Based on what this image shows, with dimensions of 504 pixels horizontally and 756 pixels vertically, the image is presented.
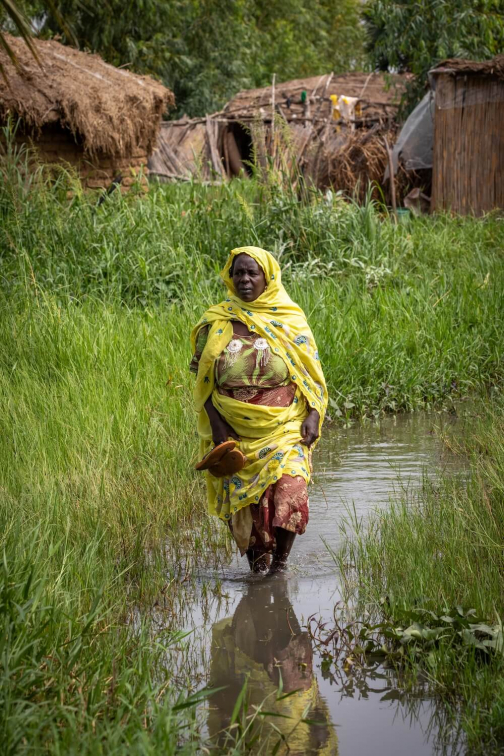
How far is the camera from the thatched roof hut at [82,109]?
11070 millimetres

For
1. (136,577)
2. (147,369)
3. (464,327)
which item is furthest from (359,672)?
(464,327)

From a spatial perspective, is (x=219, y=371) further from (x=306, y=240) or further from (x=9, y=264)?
(x=306, y=240)

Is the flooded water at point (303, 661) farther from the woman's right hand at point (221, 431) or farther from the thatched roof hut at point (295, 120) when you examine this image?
the thatched roof hut at point (295, 120)

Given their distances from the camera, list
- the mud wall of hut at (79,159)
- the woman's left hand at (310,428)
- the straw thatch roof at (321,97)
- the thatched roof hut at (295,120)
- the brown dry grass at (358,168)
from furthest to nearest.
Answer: the straw thatch roof at (321,97) → the thatched roof hut at (295,120) → the brown dry grass at (358,168) → the mud wall of hut at (79,159) → the woman's left hand at (310,428)

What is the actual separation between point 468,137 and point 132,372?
8.01 meters

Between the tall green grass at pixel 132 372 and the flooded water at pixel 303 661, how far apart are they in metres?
0.22

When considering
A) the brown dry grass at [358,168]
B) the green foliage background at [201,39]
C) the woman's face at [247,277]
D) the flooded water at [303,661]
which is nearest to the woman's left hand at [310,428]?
the flooded water at [303,661]

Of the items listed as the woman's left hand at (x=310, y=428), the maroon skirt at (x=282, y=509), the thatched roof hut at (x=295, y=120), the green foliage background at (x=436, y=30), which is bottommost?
the maroon skirt at (x=282, y=509)

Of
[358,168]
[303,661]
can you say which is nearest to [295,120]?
[358,168]

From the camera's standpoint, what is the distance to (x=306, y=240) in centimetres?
946

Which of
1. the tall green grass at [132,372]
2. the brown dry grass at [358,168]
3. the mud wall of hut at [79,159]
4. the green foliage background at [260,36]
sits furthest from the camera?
the green foliage background at [260,36]

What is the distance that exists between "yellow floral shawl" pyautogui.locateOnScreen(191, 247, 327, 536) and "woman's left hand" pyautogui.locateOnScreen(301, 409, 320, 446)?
0.03 meters

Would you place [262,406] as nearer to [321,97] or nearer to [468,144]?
[468,144]

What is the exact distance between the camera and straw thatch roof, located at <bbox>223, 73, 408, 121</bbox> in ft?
62.6
